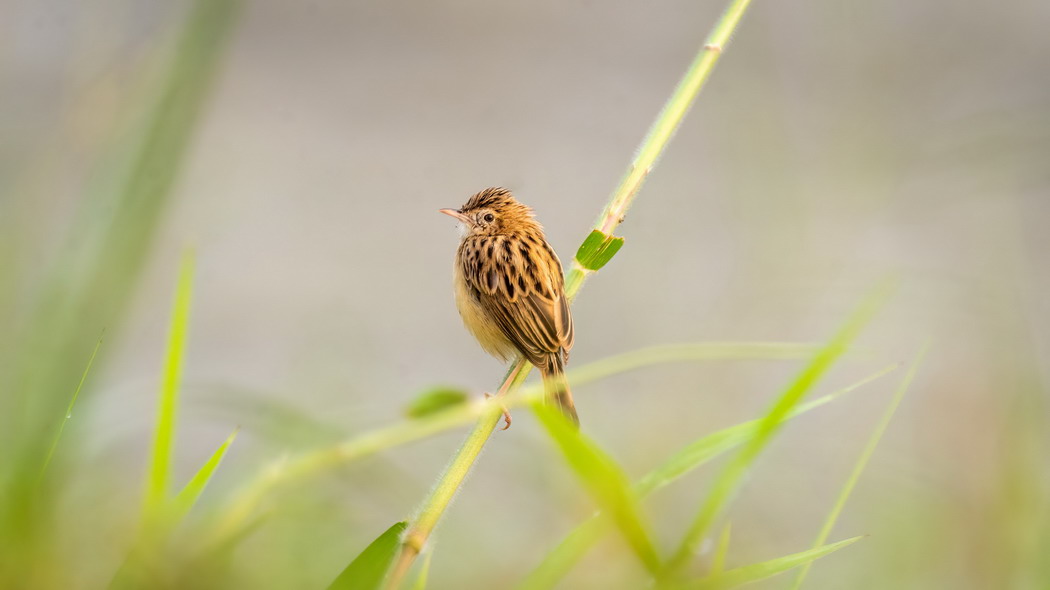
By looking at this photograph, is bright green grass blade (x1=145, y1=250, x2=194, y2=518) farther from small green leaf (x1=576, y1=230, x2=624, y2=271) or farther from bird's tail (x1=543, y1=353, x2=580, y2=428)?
bird's tail (x1=543, y1=353, x2=580, y2=428)

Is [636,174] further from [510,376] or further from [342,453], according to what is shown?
[510,376]

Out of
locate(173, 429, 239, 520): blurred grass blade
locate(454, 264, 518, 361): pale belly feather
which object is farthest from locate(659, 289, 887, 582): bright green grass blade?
locate(454, 264, 518, 361): pale belly feather

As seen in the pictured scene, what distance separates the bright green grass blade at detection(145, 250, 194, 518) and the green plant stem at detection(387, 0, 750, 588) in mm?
228

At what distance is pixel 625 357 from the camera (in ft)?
2.63

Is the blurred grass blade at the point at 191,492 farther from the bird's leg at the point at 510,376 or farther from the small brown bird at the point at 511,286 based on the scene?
the small brown bird at the point at 511,286

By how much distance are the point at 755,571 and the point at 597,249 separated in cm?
57

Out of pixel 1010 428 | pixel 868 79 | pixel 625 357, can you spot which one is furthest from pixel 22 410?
pixel 868 79

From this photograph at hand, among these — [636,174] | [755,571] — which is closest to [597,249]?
[636,174]

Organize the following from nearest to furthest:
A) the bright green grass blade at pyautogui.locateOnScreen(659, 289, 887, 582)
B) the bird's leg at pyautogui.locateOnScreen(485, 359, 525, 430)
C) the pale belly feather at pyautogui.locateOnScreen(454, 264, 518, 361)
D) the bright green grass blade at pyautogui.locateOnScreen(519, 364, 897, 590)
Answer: the bright green grass blade at pyautogui.locateOnScreen(659, 289, 887, 582)
the bright green grass blade at pyautogui.locateOnScreen(519, 364, 897, 590)
the bird's leg at pyautogui.locateOnScreen(485, 359, 525, 430)
the pale belly feather at pyautogui.locateOnScreen(454, 264, 518, 361)

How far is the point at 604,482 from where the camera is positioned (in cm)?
56

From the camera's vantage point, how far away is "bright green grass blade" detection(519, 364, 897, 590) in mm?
768

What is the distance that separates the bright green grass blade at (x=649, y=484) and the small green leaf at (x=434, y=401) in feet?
0.60

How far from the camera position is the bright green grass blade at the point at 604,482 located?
547 mm

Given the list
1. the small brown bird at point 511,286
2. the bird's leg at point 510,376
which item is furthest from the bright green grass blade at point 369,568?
the small brown bird at point 511,286
